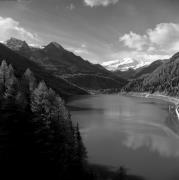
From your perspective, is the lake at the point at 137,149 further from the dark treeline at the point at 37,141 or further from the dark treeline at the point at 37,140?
the dark treeline at the point at 37,140

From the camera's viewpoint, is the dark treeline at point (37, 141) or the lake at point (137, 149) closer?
the dark treeline at point (37, 141)

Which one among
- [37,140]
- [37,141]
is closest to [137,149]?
[37,140]

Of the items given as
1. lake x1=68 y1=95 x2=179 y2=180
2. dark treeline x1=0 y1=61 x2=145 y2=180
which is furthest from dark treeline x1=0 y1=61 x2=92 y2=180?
lake x1=68 y1=95 x2=179 y2=180

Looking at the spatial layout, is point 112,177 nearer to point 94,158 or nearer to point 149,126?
point 94,158

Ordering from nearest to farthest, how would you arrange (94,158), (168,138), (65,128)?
(65,128), (94,158), (168,138)

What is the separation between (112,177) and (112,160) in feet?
32.0

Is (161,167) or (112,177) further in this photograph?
(161,167)

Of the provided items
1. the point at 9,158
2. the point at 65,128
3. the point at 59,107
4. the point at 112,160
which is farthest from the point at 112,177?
the point at 9,158

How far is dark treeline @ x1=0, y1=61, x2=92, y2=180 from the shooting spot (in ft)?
127

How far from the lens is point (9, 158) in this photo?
38156 millimetres

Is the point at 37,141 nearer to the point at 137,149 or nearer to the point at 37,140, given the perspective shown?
the point at 37,140

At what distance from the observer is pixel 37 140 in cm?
4231

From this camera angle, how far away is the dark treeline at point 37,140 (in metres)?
38.8

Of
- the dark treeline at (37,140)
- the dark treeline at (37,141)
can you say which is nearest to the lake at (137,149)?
the dark treeline at (37,141)
